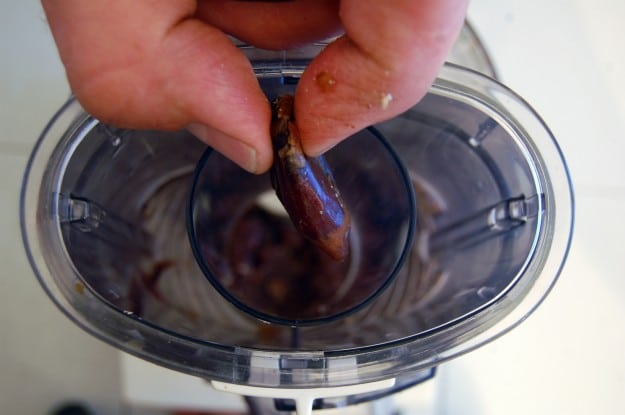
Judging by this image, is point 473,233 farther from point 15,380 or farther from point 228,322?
point 15,380

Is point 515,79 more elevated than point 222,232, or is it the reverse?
point 515,79

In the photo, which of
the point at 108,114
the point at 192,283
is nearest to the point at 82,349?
the point at 192,283

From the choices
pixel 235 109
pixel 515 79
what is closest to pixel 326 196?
pixel 235 109

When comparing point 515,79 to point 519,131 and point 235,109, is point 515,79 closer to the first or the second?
point 519,131

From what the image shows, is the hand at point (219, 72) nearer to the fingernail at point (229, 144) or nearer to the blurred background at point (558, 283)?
the fingernail at point (229, 144)

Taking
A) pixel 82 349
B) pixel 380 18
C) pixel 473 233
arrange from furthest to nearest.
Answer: pixel 82 349 → pixel 473 233 → pixel 380 18

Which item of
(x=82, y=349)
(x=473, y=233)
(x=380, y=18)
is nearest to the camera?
(x=380, y=18)

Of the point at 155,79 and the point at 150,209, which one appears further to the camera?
the point at 150,209
